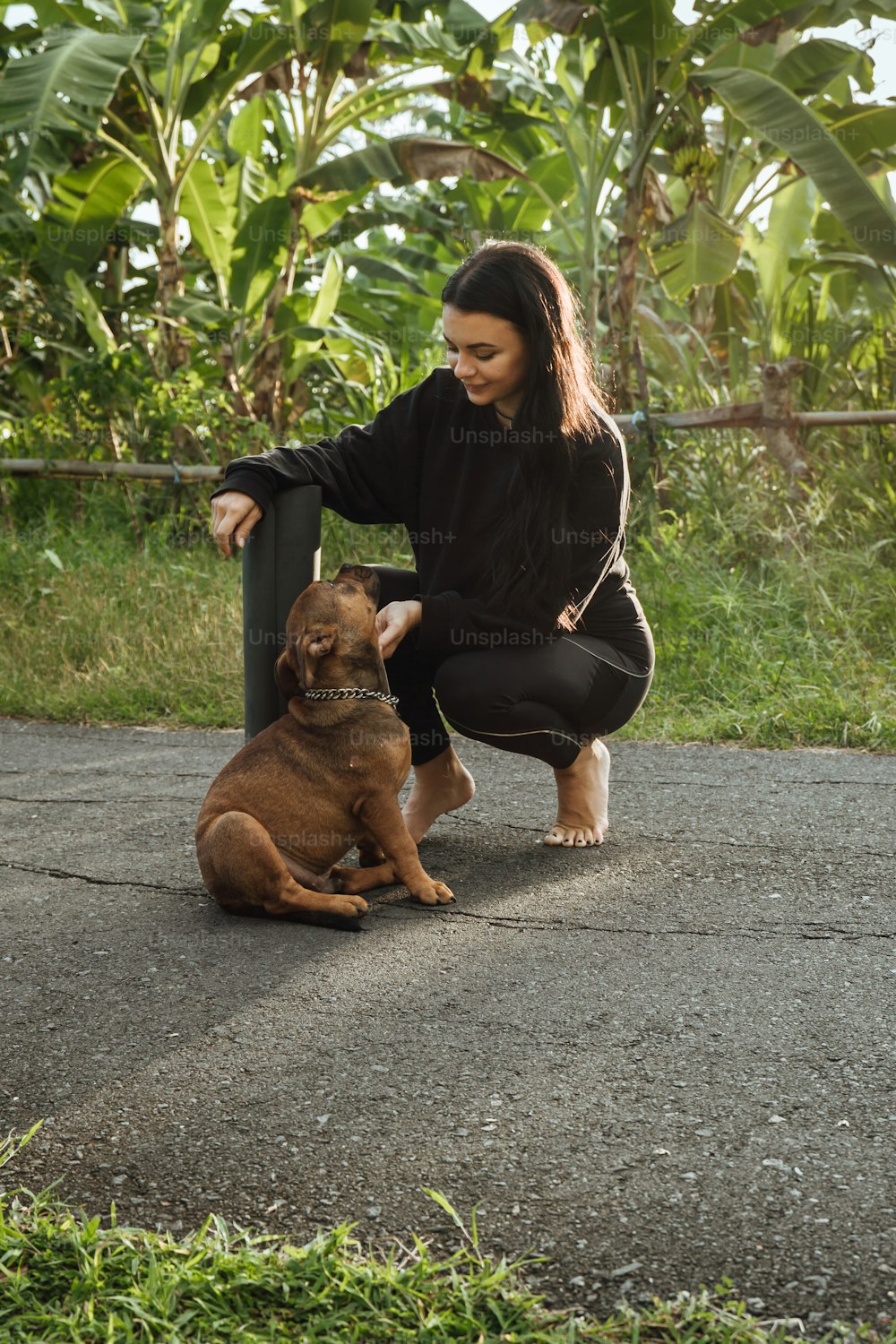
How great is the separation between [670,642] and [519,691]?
2.95 meters

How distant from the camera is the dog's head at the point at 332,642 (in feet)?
10.5

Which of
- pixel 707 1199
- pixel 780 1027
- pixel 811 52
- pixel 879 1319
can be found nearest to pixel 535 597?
pixel 780 1027

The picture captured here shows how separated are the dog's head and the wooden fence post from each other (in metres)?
→ 4.82

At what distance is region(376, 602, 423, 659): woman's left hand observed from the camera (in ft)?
11.3

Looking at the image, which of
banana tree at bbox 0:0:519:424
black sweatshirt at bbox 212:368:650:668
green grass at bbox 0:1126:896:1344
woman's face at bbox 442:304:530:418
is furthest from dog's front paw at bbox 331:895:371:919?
banana tree at bbox 0:0:519:424

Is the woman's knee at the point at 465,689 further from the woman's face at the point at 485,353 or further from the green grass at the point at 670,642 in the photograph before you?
the green grass at the point at 670,642

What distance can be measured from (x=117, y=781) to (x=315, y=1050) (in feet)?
9.47

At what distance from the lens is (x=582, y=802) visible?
3.98 metres

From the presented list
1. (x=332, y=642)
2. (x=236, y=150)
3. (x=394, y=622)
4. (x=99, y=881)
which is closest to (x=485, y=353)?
(x=394, y=622)

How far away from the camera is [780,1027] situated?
8.29ft

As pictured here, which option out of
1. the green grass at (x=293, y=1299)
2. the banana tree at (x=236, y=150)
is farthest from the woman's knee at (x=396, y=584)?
the banana tree at (x=236, y=150)

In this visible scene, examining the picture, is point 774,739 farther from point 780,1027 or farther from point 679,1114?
point 679,1114

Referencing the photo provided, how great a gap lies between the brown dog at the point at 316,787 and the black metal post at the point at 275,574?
335 mm

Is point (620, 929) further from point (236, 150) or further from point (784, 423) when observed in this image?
point (236, 150)
